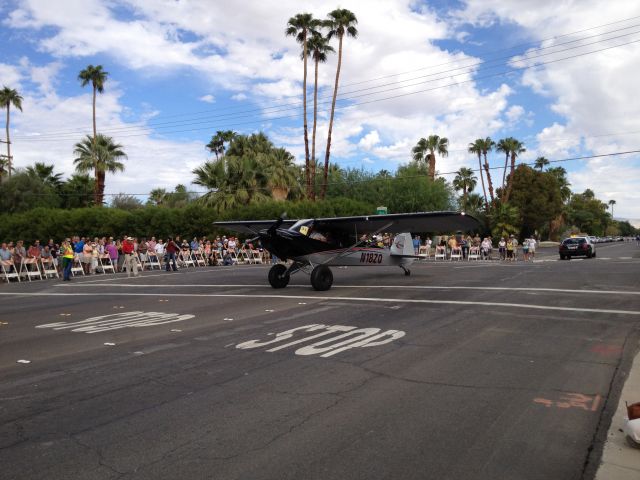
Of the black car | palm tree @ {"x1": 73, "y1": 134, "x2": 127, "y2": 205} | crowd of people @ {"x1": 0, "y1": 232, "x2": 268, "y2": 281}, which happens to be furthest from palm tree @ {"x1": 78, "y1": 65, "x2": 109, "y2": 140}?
the black car

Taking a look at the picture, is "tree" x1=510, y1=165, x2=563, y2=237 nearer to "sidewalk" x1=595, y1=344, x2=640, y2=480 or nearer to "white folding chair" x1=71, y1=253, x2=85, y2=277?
"white folding chair" x1=71, y1=253, x2=85, y2=277

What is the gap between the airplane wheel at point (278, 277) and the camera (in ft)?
52.1

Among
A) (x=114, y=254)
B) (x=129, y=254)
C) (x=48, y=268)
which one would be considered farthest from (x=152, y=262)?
(x=129, y=254)

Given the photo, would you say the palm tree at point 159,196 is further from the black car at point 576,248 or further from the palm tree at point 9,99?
the black car at point 576,248

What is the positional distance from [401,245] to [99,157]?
3299 centimetres

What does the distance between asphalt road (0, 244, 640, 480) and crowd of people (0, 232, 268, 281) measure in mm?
11263

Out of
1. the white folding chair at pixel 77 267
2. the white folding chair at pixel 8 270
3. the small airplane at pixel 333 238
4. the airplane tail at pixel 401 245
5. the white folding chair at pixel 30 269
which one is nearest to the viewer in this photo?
the small airplane at pixel 333 238

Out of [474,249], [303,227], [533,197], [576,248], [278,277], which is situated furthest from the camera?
[533,197]

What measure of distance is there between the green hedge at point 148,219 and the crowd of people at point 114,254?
1774 millimetres

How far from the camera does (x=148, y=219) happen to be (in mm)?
36281

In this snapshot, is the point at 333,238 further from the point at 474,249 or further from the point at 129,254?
the point at 474,249

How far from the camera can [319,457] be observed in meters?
3.90

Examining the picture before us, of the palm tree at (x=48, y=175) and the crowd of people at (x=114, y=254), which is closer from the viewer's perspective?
the crowd of people at (x=114, y=254)

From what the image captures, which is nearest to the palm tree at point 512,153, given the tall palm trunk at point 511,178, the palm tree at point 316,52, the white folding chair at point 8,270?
the tall palm trunk at point 511,178
